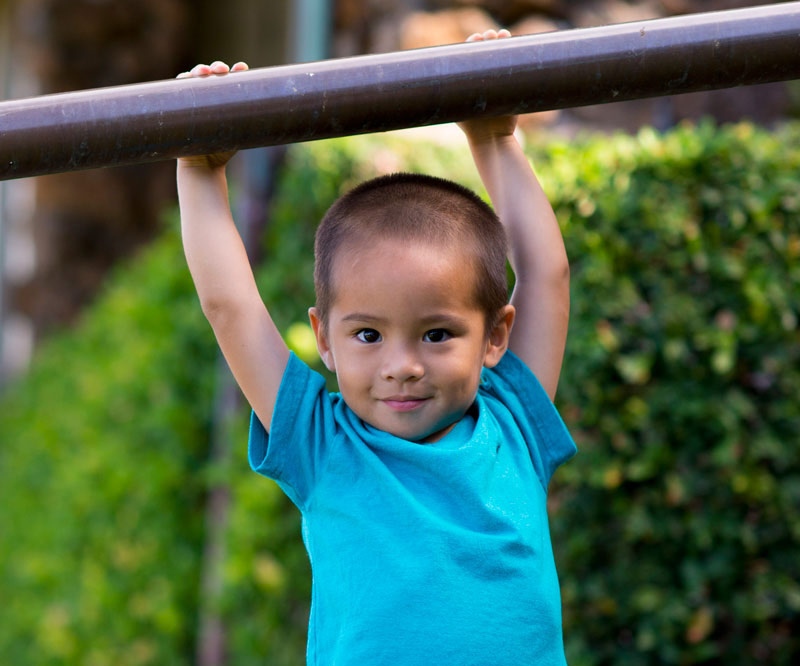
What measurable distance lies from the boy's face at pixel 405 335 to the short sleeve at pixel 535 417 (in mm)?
152

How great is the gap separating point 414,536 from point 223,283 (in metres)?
0.45

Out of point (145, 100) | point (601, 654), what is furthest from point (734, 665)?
point (145, 100)

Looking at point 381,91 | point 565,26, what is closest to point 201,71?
point 381,91

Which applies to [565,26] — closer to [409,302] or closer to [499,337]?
[499,337]

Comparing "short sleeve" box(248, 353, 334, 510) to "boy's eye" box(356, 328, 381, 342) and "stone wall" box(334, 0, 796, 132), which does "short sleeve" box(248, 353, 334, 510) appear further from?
"stone wall" box(334, 0, 796, 132)

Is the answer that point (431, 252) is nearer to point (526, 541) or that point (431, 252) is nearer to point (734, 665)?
point (526, 541)

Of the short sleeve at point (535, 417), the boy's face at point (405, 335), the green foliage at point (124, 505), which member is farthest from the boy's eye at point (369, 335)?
the green foliage at point (124, 505)

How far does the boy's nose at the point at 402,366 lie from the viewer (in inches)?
56.2

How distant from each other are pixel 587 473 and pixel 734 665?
0.62 m

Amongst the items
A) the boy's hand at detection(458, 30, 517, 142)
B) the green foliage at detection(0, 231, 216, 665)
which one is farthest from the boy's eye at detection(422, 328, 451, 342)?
the green foliage at detection(0, 231, 216, 665)

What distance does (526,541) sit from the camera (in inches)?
58.6

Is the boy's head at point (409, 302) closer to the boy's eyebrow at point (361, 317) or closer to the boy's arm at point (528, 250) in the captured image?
the boy's eyebrow at point (361, 317)

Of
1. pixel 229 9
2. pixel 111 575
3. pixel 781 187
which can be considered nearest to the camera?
pixel 781 187

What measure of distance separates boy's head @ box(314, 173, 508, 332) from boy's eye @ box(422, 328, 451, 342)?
0.23 feet
